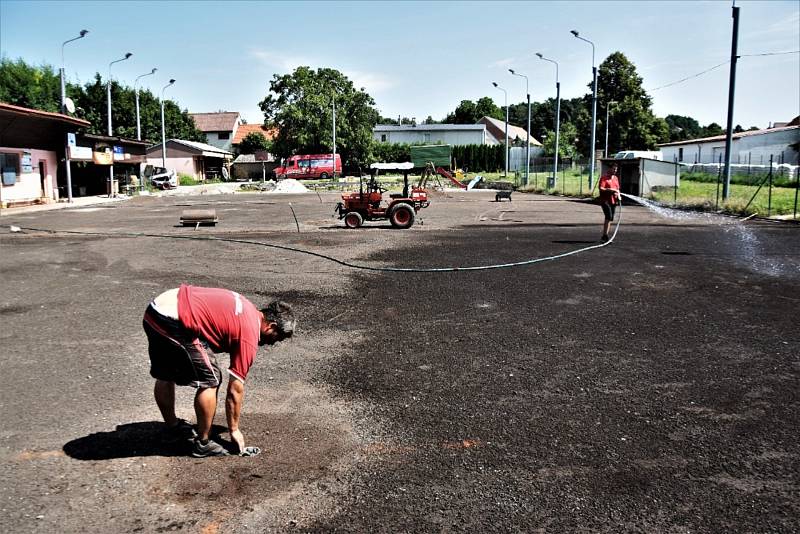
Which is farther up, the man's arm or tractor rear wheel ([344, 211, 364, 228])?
tractor rear wheel ([344, 211, 364, 228])

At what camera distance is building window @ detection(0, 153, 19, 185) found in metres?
31.9

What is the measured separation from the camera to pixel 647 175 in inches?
1377

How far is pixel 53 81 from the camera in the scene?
68.0 meters

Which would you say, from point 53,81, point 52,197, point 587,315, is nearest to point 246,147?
point 53,81

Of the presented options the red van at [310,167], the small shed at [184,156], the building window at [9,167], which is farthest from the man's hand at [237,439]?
the small shed at [184,156]

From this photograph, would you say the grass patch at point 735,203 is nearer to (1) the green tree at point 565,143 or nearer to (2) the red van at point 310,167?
(2) the red van at point 310,167

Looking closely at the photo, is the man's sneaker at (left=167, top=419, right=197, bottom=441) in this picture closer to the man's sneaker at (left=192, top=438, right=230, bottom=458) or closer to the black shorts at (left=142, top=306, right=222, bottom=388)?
the man's sneaker at (left=192, top=438, right=230, bottom=458)

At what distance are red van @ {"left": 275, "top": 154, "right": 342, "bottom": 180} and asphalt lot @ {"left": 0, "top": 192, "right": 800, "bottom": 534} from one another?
5684 cm

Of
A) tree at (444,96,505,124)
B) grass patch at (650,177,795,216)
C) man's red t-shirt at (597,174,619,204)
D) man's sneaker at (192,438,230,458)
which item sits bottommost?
man's sneaker at (192,438,230,458)

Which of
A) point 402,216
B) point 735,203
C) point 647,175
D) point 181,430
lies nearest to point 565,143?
point 647,175

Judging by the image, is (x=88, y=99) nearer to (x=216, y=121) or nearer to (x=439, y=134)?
(x=216, y=121)

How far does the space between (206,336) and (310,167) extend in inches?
2615

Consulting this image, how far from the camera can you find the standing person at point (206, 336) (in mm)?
4523

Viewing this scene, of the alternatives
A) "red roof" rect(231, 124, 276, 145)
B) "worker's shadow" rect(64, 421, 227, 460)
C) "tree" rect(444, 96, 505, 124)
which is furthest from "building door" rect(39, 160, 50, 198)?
"tree" rect(444, 96, 505, 124)
